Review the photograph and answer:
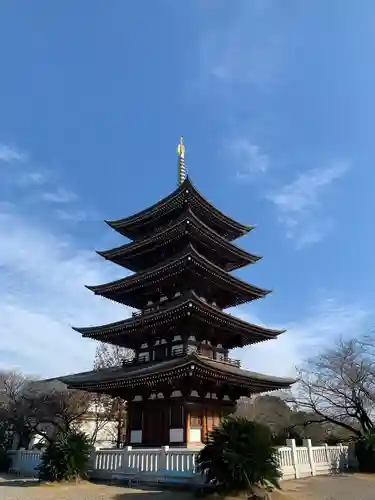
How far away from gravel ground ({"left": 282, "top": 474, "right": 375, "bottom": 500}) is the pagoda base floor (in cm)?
473

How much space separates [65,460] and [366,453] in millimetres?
17091

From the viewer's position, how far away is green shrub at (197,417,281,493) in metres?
11.9

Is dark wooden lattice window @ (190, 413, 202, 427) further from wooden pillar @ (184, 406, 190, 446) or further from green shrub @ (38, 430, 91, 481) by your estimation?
green shrub @ (38, 430, 91, 481)

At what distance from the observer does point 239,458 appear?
1198 cm

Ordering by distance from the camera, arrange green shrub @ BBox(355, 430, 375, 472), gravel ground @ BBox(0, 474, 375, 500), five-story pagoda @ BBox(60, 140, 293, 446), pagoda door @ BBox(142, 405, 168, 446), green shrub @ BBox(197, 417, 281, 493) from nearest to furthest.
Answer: green shrub @ BBox(197, 417, 281, 493), gravel ground @ BBox(0, 474, 375, 500), five-story pagoda @ BBox(60, 140, 293, 446), pagoda door @ BBox(142, 405, 168, 446), green shrub @ BBox(355, 430, 375, 472)

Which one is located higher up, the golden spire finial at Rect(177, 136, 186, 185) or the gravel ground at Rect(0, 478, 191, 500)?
the golden spire finial at Rect(177, 136, 186, 185)

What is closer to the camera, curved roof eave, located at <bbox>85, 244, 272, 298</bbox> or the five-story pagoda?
the five-story pagoda

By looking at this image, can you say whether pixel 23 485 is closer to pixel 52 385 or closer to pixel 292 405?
pixel 52 385

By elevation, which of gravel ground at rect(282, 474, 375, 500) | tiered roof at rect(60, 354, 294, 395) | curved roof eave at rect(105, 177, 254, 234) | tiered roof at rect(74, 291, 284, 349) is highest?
curved roof eave at rect(105, 177, 254, 234)

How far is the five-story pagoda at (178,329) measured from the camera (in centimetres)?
1984

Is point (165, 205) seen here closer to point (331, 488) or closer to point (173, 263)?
point (173, 263)

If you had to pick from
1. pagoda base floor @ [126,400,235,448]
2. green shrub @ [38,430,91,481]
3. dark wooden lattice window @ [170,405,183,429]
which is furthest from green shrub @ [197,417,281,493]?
dark wooden lattice window @ [170,405,183,429]

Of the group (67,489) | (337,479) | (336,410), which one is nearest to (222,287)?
(337,479)

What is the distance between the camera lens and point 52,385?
121 ft
